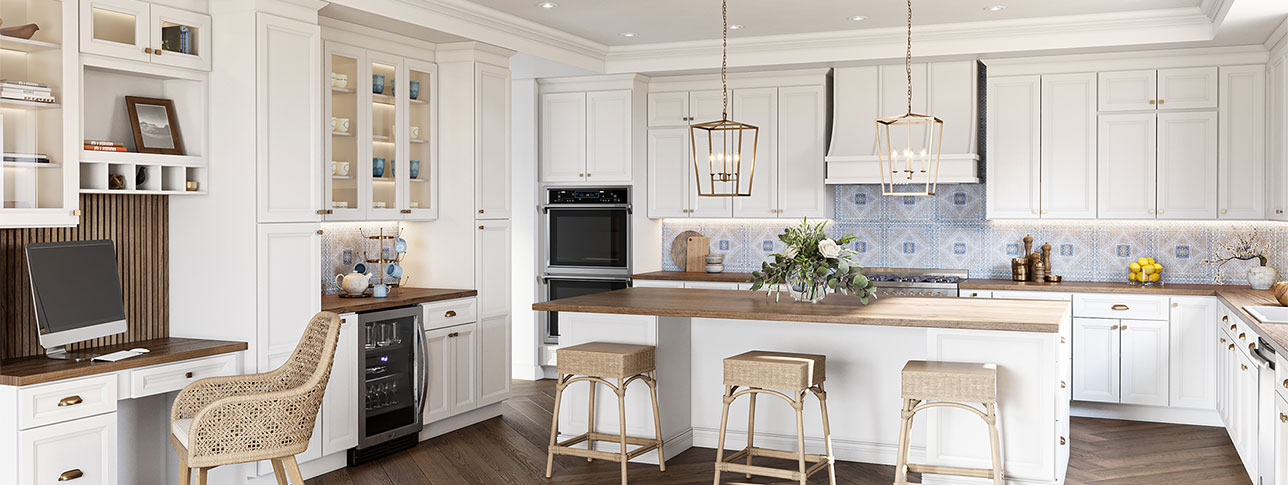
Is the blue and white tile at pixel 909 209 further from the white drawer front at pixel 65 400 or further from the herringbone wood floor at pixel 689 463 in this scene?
the white drawer front at pixel 65 400

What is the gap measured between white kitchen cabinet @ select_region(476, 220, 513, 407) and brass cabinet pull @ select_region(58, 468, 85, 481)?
8.31 ft

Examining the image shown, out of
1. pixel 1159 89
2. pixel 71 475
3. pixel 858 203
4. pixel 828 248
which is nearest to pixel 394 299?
pixel 71 475

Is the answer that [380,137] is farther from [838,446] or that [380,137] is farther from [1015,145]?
[1015,145]

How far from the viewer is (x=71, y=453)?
3.58 m

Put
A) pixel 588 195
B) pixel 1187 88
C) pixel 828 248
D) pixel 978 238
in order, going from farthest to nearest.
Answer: pixel 588 195, pixel 978 238, pixel 1187 88, pixel 828 248

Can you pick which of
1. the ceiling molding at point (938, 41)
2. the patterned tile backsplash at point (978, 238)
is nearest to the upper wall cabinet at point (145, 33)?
the ceiling molding at point (938, 41)

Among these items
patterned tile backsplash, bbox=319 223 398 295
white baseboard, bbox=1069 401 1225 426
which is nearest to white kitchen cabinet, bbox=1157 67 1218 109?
white baseboard, bbox=1069 401 1225 426

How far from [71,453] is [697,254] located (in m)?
4.80

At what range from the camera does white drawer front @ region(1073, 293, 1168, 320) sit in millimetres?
5961

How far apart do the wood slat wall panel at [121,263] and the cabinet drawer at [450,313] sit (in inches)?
55.5

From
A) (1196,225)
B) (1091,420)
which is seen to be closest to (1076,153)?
(1196,225)

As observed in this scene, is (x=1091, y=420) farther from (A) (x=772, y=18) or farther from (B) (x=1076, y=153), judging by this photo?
(A) (x=772, y=18)

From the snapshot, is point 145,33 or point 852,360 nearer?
point 145,33

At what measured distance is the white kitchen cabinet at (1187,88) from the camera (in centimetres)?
607
